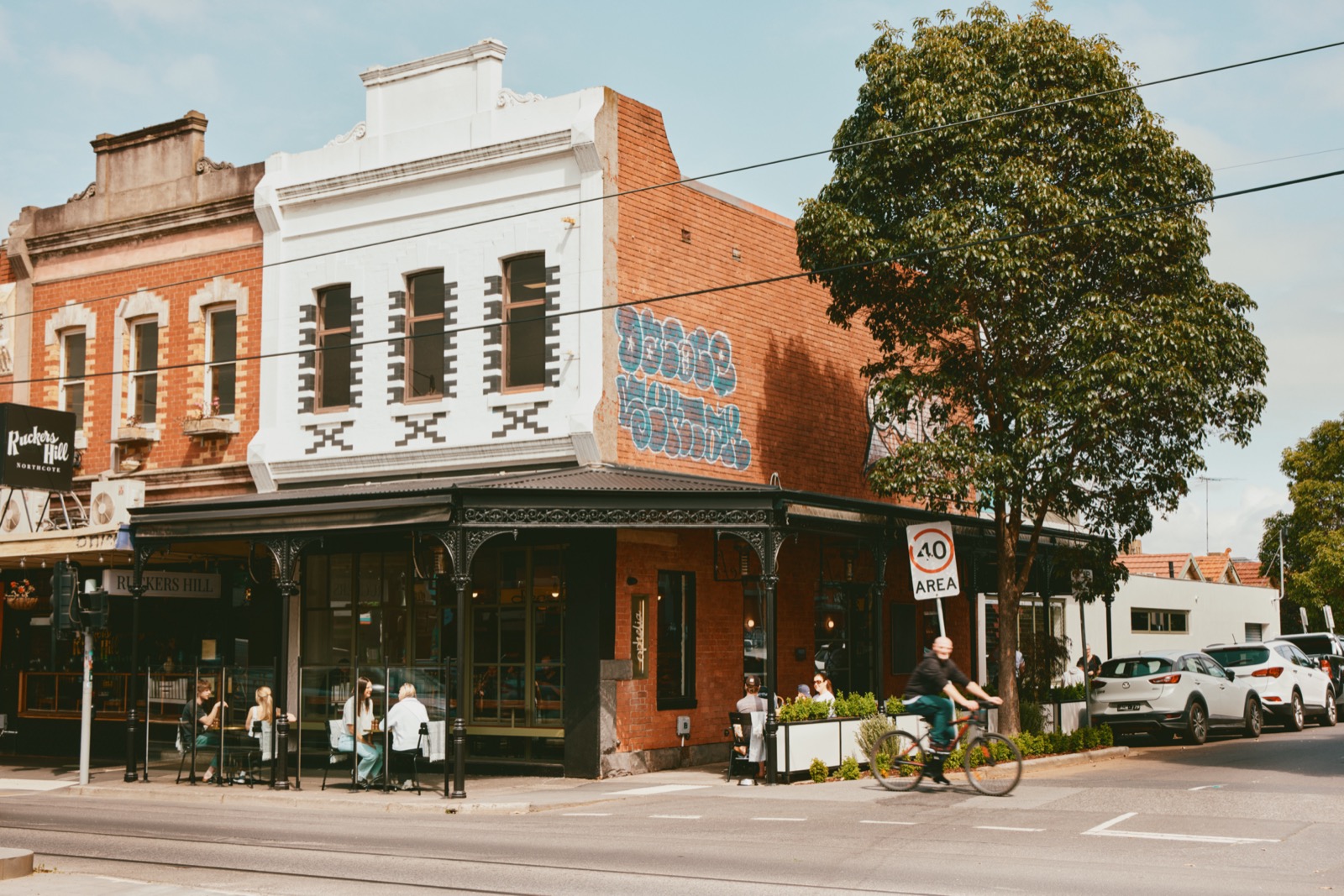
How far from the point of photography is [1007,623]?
2091cm

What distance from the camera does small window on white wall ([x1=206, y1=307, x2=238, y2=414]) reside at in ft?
78.0

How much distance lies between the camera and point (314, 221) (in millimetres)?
22750

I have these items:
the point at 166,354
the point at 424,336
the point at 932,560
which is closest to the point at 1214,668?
the point at 932,560

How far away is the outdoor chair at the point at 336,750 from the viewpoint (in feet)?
60.2

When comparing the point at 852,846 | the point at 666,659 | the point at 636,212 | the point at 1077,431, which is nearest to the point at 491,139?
the point at 636,212

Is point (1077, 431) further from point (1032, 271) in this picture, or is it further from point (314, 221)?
point (314, 221)

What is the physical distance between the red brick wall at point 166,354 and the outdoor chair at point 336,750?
633 centimetres

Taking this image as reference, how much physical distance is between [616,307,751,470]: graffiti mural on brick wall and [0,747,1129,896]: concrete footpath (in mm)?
4801

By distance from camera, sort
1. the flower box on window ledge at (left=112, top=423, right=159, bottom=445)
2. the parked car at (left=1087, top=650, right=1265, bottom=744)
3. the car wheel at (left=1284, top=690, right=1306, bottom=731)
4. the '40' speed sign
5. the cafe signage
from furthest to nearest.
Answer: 1. the car wheel at (left=1284, top=690, right=1306, bottom=731)
2. the flower box on window ledge at (left=112, top=423, right=159, bottom=445)
3. the parked car at (left=1087, top=650, right=1265, bottom=744)
4. the cafe signage
5. the '40' speed sign

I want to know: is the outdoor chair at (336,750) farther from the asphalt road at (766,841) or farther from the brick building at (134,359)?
the brick building at (134,359)

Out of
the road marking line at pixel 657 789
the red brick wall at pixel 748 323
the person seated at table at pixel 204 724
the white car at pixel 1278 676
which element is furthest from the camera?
the white car at pixel 1278 676

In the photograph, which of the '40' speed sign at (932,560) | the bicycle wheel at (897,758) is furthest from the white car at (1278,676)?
the bicycle wheel at (897,758)

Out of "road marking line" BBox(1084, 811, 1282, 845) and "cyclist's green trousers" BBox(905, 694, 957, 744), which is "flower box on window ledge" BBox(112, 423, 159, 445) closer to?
"cyclist's green trousers" BBox(905, 694, 957, 744)

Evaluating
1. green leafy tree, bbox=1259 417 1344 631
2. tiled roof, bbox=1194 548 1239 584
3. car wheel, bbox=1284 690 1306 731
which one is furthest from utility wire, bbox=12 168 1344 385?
tiled roof, bbox=1194 548 1239 584
